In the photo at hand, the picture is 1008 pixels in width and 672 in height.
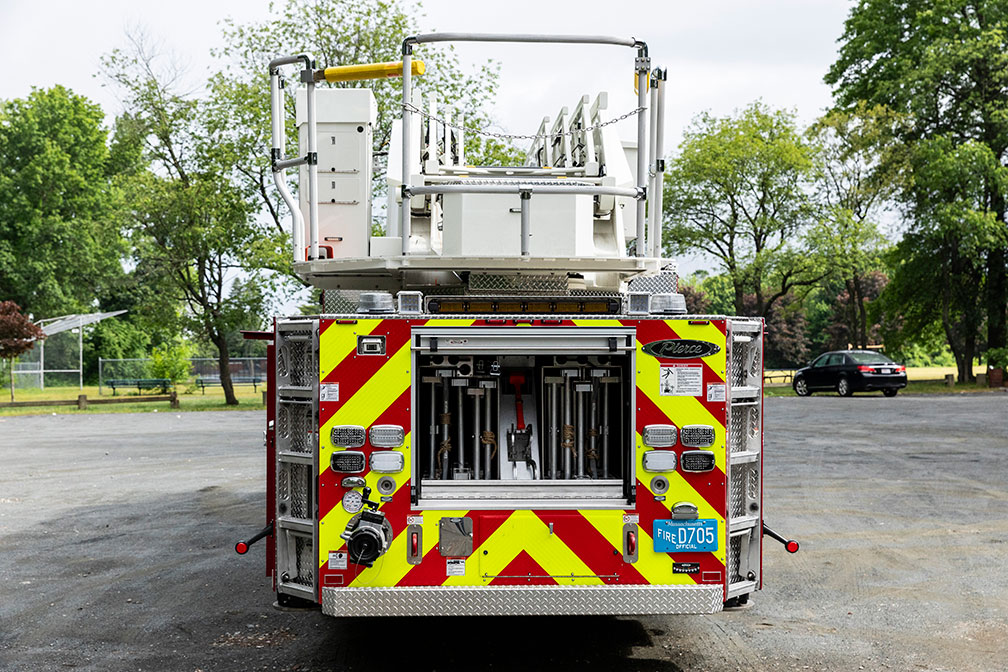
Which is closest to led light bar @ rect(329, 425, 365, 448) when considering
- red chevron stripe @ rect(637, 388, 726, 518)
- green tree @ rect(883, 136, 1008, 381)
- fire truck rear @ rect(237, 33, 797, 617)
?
fire truck rear @ rect(237, 33, 797, 617)

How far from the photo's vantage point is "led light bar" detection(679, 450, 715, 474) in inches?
190

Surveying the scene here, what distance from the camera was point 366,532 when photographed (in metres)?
4.64

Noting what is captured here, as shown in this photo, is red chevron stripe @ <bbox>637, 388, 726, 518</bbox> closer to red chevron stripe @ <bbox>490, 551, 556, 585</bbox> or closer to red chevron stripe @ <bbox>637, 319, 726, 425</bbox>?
red chevron stripe @ <bbox>637, 319, 726, 425</bbox>

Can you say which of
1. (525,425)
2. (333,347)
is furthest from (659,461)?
(333,347)

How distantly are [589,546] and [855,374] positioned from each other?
25.1 m

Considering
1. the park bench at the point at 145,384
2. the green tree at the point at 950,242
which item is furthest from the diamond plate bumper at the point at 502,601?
the park bench at the point at 145,384

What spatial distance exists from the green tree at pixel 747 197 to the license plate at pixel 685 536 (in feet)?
103

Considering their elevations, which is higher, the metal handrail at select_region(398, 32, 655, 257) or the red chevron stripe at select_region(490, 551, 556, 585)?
the metal handrail at select_region(398, 32, 655, 257)

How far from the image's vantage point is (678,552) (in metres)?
4.81

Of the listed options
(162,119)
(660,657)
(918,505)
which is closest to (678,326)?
(660,657)

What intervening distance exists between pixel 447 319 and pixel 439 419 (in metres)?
0.73

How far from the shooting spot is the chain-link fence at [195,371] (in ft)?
141

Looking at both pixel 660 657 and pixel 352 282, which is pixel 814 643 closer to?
pixel 660 657

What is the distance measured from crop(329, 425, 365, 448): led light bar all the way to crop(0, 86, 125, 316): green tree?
51563mm
